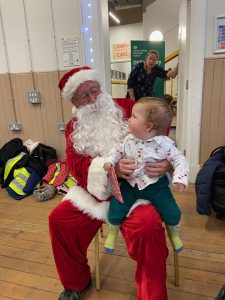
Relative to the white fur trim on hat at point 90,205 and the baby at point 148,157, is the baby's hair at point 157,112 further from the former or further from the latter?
the white fur trim on hat at point 90,205

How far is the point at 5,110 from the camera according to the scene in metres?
3.06

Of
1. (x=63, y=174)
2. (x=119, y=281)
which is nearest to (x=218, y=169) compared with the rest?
(x=119, y=281)

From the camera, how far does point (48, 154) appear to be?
2.85 meters

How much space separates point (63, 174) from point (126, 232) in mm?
1624

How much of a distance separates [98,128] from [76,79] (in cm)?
29

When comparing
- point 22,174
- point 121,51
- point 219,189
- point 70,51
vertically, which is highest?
point 121,51

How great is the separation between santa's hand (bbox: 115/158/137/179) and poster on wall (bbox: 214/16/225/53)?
1.76 meters

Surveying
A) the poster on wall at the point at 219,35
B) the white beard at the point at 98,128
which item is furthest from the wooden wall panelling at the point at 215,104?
the white beard at the point at 98,128

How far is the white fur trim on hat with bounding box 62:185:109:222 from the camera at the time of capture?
4.04 ft

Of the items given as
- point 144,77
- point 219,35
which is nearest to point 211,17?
point 219,35

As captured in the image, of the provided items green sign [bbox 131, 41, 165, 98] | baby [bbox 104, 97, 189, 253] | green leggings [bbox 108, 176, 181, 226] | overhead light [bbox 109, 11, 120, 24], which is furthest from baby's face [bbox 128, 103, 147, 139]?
overhead light [bbox 109, 11, 120, 24]

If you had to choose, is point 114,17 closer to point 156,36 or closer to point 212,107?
point 156,36

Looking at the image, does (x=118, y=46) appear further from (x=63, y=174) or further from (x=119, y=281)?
(x=119, y=281)

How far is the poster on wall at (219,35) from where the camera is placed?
2.24 m
